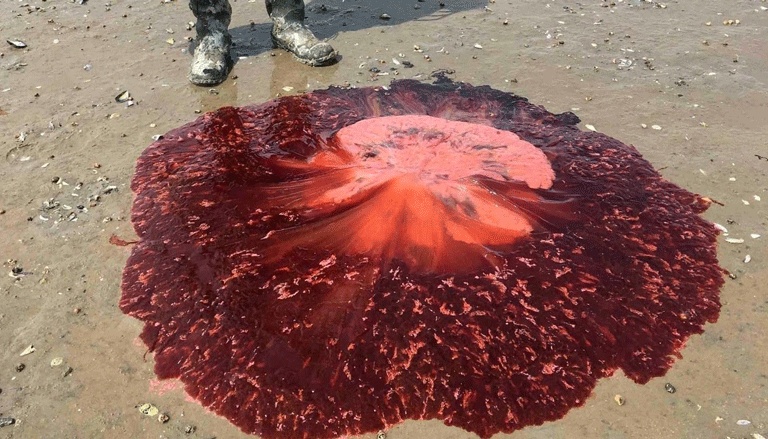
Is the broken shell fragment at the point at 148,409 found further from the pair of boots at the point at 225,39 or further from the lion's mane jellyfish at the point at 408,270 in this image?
the pair of boots at the point at 225,39

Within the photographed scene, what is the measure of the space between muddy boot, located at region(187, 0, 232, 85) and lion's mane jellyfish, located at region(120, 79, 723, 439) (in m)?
0.73

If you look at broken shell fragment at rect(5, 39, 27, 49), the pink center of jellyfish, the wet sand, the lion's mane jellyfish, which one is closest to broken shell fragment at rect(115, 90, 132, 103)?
the wet sand

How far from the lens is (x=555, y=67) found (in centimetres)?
437

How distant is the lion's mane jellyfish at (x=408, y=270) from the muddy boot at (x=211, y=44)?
2.39 feet

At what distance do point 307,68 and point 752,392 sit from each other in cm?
Answer: 367

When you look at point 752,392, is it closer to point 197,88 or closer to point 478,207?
point 478,207

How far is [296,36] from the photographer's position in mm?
4469

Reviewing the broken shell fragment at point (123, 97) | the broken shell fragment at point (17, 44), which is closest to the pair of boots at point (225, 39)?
the broken shell fragment at point (123, 97)

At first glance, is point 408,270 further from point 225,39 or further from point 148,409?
point 225,39

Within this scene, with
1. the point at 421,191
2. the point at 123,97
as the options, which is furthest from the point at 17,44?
the point at 421,191

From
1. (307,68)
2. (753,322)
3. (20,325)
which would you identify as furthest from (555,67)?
(20,325)

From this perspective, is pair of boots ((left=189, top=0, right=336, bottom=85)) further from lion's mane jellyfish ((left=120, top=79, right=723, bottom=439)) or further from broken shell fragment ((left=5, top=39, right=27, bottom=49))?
broken shell fragment ((left=5, top=39, right=27, bottom=49))

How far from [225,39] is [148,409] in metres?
3.23

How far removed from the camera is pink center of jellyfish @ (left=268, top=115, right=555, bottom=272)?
2629mm
